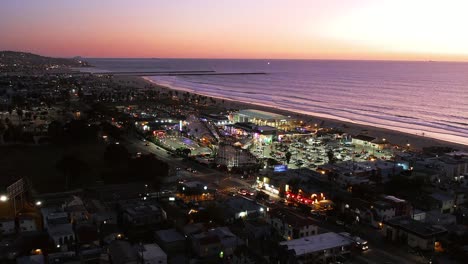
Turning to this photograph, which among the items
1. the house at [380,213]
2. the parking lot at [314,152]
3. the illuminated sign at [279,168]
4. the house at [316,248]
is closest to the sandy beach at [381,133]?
the parking lot at [314,152]

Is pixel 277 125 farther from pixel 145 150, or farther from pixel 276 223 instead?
pixel 276 223

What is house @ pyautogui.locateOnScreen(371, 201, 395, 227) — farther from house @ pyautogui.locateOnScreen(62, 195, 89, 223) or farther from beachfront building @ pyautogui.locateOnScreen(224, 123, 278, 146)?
beachfront building @ pyautogui.locateOnScreen(224, 123, 278, 146)

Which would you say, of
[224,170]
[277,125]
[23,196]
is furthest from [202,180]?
[277,125]

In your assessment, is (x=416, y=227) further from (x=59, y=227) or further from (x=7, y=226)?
(x=7, y=226)

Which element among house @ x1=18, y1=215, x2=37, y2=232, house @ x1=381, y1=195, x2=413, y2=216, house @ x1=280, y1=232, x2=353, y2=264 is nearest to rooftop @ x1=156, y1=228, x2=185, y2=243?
house @ x1=280, y1=232, x2=353, y2=264

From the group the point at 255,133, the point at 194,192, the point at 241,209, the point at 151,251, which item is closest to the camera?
the point at 151,251

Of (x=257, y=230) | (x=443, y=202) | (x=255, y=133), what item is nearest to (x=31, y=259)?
(x=257, y=230)
